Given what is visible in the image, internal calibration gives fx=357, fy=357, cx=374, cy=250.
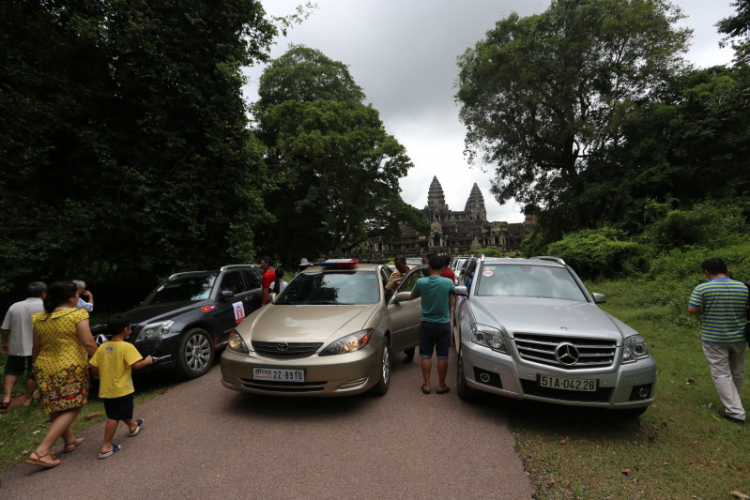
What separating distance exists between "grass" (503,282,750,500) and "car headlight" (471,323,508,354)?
0.86m

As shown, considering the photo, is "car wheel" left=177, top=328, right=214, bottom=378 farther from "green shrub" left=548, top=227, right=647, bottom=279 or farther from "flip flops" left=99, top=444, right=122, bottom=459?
"green shrub" left=548, top=227, right=647, bottom=279

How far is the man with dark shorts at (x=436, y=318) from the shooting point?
4730 millimetres

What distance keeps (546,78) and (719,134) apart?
9182mm

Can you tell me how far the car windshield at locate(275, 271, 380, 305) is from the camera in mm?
5227

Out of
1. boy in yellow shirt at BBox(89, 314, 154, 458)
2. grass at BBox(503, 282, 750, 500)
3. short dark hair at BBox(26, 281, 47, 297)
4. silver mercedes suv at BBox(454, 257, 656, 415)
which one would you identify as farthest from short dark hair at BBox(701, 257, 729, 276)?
short dark hair at BBox(26, 281, 47, 297)

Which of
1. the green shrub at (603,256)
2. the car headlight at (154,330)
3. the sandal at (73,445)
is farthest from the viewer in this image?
the green shrub at (603,256)

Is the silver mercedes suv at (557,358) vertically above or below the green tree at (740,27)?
below

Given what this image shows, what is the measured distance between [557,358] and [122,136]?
1049cm

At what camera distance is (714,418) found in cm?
395

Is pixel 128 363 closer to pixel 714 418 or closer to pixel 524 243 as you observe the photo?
pixel 714 418

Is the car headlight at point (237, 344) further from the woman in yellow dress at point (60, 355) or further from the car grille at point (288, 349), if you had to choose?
the woman in yellow dress at point (60, 355)

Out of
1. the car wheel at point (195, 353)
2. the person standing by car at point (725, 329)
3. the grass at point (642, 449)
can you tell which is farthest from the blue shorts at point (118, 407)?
the person standing by car at point (725, 329)

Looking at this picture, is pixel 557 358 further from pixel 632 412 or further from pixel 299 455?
pixel 299 455

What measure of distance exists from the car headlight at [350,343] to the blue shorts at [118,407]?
195 cm
